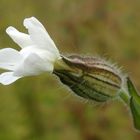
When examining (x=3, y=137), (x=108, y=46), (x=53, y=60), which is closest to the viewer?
(x=53, y=60)

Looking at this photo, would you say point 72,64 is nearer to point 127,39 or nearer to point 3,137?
point 3,137

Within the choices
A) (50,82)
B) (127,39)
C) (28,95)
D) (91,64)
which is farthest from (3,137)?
(91,64)

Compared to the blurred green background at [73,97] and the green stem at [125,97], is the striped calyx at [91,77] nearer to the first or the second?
the green stem at [125,97]

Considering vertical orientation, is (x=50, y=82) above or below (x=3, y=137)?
above

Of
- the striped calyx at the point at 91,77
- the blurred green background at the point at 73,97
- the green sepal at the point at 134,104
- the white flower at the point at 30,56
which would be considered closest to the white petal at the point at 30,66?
the white flower at the point at 30,56

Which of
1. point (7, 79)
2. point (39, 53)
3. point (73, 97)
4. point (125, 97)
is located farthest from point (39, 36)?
point (73, 97)

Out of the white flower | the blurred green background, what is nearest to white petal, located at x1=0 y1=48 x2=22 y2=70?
the white flower

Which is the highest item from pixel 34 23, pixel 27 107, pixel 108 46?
pixel 108 46
